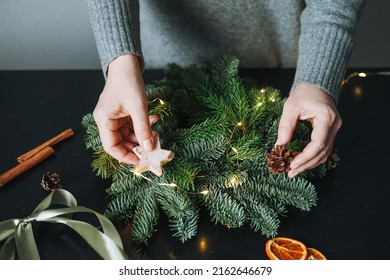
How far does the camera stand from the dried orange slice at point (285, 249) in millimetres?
782

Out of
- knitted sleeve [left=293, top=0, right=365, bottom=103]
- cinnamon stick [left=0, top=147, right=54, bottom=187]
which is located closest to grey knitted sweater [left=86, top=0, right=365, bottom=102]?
knitted sleeve [left=293, top=0, right=365, bottom=103]

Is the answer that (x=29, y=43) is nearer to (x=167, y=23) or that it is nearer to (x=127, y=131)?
(x=167, y=23)

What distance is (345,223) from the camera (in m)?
0.85

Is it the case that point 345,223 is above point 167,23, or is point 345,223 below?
below

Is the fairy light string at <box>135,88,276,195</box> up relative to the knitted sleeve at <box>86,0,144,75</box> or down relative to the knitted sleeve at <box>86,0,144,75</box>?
down

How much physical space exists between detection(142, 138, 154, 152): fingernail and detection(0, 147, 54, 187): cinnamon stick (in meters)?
0.28

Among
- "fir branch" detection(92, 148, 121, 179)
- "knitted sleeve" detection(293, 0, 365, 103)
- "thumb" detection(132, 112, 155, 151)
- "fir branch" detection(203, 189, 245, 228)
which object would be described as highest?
"knitted sleeve" detection(293, 0, 365, 103)

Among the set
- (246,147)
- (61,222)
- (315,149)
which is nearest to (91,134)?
(61,222)

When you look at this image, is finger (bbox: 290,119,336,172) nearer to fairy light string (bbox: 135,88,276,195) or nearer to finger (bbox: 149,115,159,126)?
fairy light string (bbox: 135,88,276,195)

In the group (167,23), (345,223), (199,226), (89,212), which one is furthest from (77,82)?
(345,223)

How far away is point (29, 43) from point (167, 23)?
442mm

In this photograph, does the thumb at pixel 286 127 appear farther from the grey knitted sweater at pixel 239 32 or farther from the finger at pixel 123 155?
the finger at pixel 123 155

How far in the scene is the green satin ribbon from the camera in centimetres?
77

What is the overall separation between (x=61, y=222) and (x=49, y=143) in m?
0.24
